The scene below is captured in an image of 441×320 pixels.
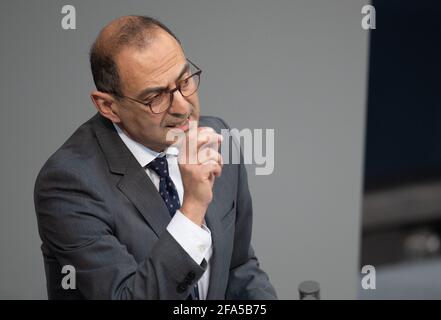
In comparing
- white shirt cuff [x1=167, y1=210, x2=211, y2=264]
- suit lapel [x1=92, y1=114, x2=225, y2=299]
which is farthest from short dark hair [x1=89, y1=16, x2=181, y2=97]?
white shirt cuff [x1=167, y1=210, x2=211, y2=264]

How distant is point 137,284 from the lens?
140cm

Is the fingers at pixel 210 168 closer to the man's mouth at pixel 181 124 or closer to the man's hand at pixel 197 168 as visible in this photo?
the man's hand at pixel 197 168

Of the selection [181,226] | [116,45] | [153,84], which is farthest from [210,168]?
[116,45]

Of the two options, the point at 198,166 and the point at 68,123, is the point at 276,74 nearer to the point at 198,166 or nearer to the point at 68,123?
the point at 68,123

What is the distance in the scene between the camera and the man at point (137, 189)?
1.41 m

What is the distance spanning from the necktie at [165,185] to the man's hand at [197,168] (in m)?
0.18

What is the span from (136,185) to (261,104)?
0.84 meters

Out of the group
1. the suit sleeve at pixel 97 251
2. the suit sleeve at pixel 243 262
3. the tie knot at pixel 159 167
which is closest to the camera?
the suit sleeve at pixel 97 251

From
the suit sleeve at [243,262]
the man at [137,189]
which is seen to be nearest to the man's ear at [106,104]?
the man at [137,189]

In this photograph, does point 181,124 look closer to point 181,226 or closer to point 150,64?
point 150,64

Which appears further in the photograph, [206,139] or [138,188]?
[138,188]

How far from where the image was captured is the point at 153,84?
1.51 meters

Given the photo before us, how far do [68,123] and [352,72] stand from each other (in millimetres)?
982

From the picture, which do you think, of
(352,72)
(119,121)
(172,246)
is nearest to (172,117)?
(119,121)
